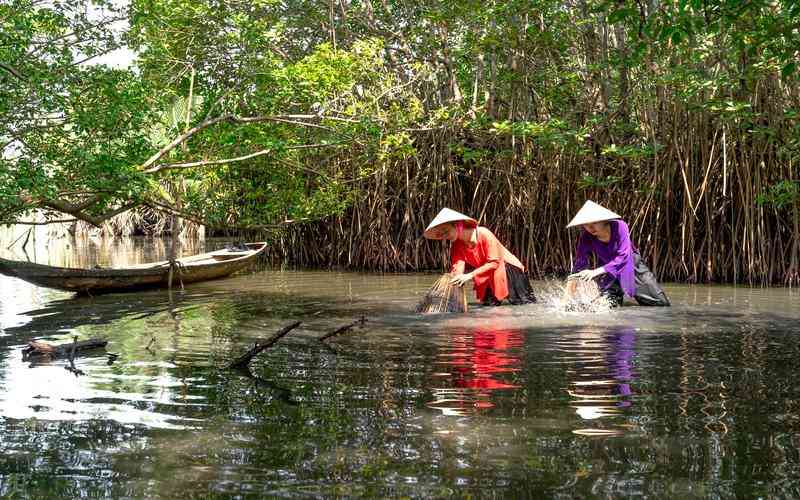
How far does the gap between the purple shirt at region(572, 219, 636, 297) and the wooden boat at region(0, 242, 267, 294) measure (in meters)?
5.87

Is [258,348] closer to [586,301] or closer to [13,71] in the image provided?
[586,301]

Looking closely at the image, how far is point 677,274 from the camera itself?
11617 mm

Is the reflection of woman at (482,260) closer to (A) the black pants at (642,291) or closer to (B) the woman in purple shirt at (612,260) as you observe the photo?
(B) the woman in purple shirt at (612,260)

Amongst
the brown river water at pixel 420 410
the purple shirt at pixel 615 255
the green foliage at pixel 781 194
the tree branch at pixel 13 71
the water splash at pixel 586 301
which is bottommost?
the brown river water at pixel 420 410

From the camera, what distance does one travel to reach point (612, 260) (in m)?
7.96

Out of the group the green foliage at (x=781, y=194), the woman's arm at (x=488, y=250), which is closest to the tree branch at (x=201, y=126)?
the woman's arm at (x=488, y=250)

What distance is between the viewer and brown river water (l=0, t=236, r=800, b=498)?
2.95 m

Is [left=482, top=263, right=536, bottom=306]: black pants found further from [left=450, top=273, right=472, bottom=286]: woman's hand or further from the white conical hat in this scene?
the white conical hat

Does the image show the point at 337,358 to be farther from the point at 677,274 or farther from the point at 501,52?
the point at 501,52

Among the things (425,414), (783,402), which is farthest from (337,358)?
(783,402)

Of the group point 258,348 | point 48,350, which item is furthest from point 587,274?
point 48,350

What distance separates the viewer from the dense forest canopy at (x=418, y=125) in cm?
844

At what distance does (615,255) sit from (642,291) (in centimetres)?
44

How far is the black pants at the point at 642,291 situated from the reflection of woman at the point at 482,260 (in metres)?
0.82
